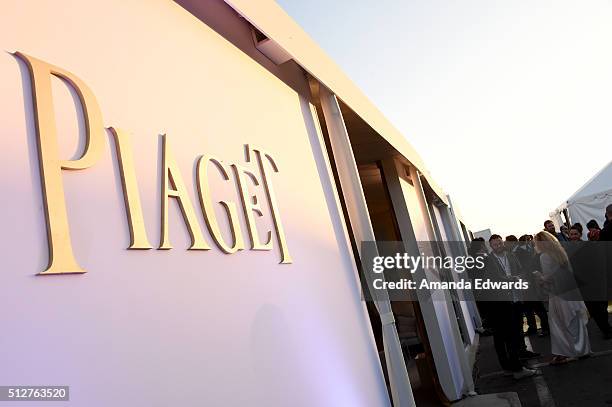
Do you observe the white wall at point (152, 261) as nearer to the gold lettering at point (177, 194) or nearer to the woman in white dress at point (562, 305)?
the gold lettering at point (177, 194)

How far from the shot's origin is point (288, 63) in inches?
135

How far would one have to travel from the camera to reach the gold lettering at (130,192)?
1.57 m

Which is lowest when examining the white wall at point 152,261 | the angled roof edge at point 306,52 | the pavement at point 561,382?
the pavement at point 561,382

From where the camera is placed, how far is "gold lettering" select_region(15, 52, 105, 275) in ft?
4.26

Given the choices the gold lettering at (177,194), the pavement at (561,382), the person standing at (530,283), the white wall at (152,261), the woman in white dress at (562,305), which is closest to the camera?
the white wall at (152,261)

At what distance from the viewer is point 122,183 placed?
1.59 m

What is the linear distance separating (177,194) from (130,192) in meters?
0.25

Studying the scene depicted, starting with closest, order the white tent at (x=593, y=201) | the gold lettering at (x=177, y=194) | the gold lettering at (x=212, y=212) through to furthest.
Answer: the gold lettering at (x=177, y=194) → the gold lettering at (x=212, y=212) → the white tent at (x=593, y=201)

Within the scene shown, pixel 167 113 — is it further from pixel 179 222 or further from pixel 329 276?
pixel 329 276

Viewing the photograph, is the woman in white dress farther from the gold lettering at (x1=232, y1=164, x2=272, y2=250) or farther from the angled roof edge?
the gold lettering at (x1=232, y1=164, x2=272, y2=250)

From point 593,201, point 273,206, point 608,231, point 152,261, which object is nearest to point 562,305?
point 608,231

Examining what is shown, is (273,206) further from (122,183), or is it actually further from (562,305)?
(562,305)

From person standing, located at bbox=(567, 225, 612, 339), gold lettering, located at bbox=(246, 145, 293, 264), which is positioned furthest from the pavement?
gold lettering, located at bbox=(246, 145, 293, 264)

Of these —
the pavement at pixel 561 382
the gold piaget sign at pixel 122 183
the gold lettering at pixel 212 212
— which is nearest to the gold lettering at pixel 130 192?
the gold piaget sign at pixel 122 183
